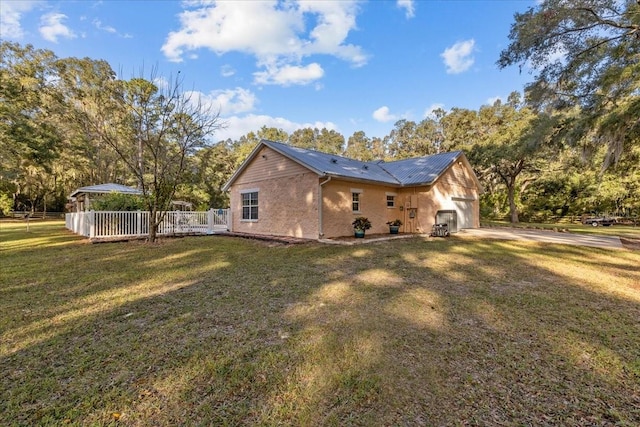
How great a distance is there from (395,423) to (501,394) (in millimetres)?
1013

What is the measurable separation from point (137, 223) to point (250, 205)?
4956 millimetres

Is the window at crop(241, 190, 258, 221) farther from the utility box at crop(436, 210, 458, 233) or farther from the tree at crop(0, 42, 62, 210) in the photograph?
the tree at crop(0, 42, 62, 210)

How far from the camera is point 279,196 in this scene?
1341cm

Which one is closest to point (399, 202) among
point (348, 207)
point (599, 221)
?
point (348, 207)

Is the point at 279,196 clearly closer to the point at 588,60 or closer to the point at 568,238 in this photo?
the point at 588,60

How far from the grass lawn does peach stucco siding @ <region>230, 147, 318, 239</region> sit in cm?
567

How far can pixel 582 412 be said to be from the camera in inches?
90.0

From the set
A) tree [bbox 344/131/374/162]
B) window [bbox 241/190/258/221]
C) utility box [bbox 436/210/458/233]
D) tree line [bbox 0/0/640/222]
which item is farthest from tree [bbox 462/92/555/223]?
tree [bbox 344/131/374/162]

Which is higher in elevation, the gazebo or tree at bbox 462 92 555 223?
tree at bbox 462 92 555 223

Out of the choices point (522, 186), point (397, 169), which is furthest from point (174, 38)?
point (522, 186)

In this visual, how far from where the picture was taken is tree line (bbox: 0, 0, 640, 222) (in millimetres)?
9430

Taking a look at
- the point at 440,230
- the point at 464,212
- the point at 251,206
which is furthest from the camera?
the point at 464,212

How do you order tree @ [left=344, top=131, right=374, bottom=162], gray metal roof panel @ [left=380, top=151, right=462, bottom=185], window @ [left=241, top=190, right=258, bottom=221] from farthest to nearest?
tree @ [left=344, top=131, right=374, bottom=162]
window @ [left=241, top=190, right=258, bottom=221]
gray metal roof panel @ [left=380, top=151, right=462, bottom=185]

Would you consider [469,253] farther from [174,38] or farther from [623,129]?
[174,38]
